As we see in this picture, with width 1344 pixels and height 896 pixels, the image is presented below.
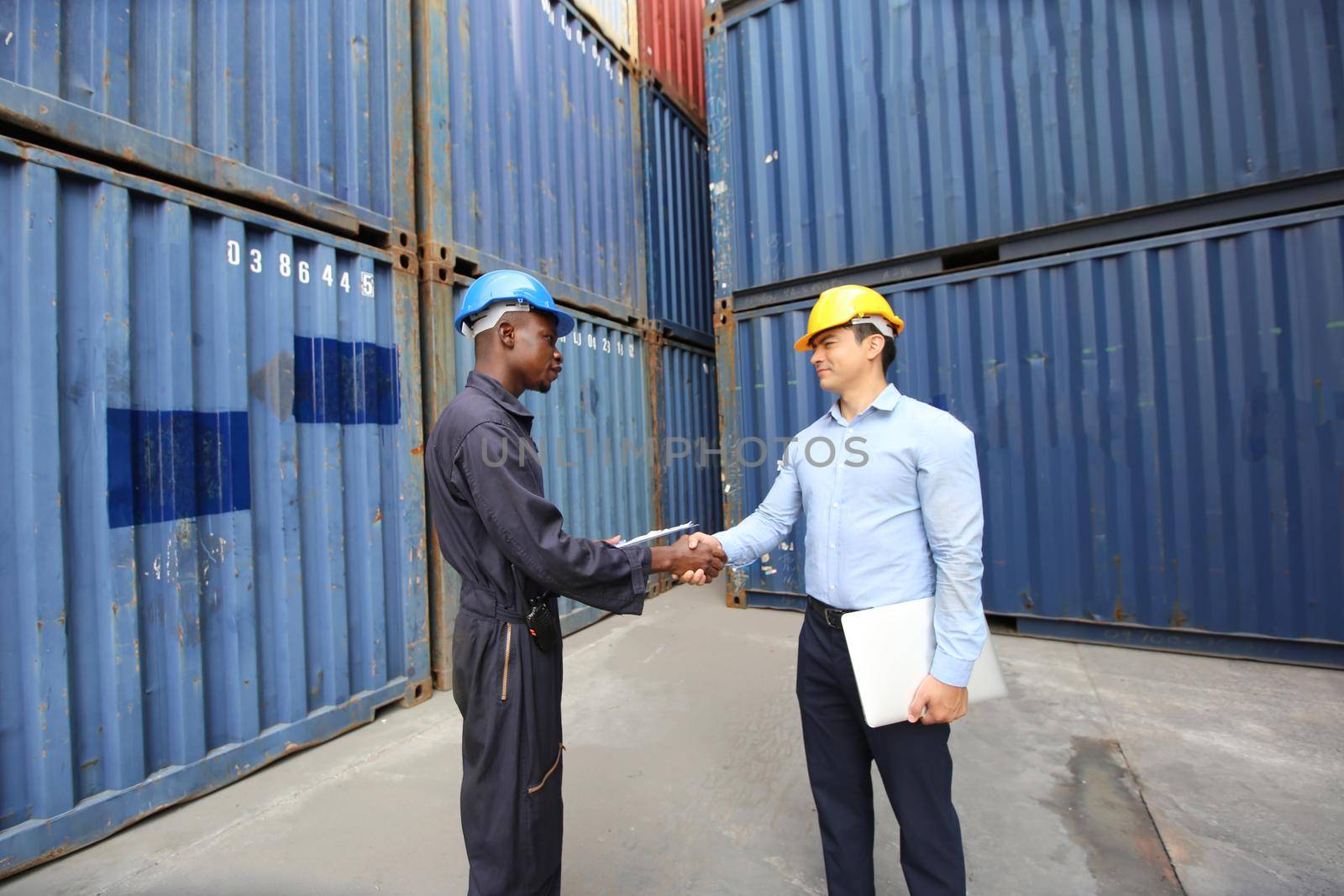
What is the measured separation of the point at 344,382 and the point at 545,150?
2849 millimetres

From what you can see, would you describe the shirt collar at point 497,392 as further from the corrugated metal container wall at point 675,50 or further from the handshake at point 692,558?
the corrugated metal container wall at point 675,50

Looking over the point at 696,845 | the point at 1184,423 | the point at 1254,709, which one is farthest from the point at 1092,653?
the point at 696,845

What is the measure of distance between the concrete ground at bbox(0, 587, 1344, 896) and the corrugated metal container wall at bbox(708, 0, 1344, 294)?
3.46m

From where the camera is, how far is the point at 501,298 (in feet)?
6.34

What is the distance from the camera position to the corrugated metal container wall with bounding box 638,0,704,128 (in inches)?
271

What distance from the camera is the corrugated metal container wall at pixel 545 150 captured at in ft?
14.7

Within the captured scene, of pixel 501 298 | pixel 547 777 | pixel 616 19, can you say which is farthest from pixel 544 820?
pixel 616 19

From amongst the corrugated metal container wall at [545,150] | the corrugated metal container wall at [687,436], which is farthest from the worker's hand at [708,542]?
the corrugated metal container wall at [687,436]

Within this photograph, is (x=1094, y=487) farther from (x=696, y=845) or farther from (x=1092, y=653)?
(x=696, y=845)

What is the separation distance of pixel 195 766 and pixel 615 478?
3.66 m

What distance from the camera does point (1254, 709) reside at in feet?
11.3

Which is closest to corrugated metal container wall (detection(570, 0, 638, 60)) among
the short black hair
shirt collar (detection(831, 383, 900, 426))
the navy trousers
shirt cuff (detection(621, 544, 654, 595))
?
the short black hair

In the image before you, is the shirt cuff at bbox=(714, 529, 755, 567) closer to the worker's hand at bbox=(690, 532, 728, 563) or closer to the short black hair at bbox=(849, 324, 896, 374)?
the worker's hand at bbox=(690, 532, 728, 563)

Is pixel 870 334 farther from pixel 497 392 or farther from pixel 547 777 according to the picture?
pixel 547 777
